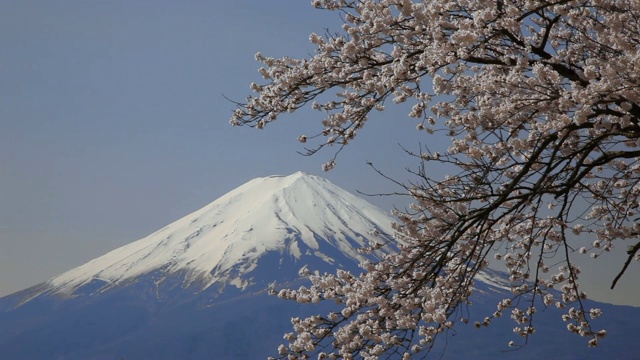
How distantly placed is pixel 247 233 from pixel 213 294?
17919mm

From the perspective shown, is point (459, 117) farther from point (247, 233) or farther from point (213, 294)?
point (213, 294)

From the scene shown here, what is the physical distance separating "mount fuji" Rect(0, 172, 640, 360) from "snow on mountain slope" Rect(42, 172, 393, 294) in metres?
0.21

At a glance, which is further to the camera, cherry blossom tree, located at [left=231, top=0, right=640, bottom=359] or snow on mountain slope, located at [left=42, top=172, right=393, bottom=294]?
snow on mountain slope, located at [left=42, top=172, right=393, bottom=294]

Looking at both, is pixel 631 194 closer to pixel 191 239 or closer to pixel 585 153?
pixel 585 153

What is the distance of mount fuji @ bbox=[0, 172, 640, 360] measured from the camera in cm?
13150

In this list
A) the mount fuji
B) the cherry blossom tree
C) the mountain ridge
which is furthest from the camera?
the mount fuji

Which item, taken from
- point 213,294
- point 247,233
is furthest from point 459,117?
point 213,294

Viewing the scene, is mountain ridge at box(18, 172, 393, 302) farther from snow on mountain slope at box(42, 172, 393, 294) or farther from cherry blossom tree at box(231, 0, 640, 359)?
cherry blossom tree at box(231, 0, 640, 359)

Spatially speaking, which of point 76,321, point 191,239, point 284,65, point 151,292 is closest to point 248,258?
point 191,239

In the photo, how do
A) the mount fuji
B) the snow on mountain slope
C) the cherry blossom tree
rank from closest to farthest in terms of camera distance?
the cherry blossom tree, the snow on mountain slope, the mount fuji

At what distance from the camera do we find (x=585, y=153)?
17.0ft

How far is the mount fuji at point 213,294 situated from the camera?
431 feet

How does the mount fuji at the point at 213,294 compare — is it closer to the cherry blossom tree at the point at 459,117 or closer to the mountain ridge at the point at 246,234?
the mountain ridge at the point at 246,234

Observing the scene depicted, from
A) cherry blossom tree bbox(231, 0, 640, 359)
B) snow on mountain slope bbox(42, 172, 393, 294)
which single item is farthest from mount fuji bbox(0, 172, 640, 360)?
cherry blossom tree bbox(231, 0, 640, 359)
